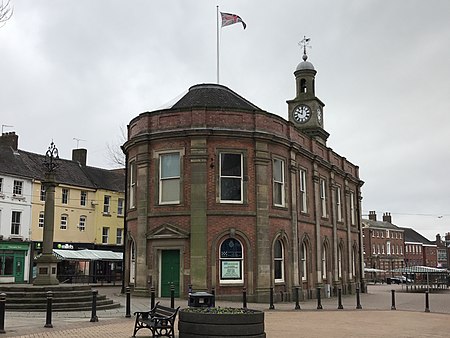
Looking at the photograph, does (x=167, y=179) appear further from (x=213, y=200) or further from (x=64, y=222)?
(x=64, y=222)

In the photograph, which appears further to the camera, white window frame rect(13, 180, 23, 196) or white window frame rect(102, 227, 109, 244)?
white window frame rect(102, 227, 109, 244)

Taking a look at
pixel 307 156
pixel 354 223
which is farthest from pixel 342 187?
pixel 307 156

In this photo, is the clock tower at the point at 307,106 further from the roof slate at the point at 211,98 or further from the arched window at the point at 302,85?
the roof slate at the point at 211,98

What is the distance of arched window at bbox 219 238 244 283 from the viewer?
23.2 m

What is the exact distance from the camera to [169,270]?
933 inches

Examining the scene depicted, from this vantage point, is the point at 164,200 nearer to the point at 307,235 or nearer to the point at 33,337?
the point at 307,235

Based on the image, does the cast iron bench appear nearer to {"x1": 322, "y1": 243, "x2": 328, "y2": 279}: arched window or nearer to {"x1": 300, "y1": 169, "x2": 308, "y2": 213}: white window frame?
{"x1": 300, "y1": 169, "x2": 308, "y2": 213}: white window frame

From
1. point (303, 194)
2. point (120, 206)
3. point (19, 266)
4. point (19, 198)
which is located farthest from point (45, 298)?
point (120, 206)

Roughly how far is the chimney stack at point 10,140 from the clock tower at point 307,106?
72.5 ft

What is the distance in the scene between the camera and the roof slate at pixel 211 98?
26.2 metres

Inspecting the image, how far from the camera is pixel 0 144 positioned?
139 ft

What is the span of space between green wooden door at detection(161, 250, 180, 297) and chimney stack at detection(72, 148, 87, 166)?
28.5 meters

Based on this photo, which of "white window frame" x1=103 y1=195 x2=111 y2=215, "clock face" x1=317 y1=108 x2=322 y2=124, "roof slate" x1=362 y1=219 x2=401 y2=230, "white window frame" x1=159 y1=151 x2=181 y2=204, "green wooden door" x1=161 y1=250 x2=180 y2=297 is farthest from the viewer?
"roof slate" x1=362 y1=219 x2=401 y2=230

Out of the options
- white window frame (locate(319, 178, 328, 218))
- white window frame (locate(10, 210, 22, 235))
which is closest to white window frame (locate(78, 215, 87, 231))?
white window frame (locate(10, 210, 22, 235))
